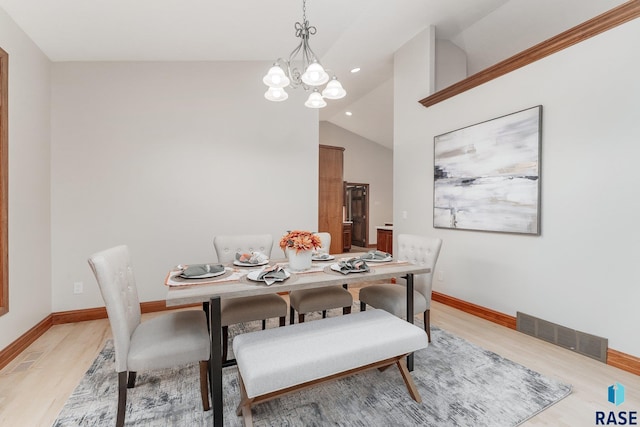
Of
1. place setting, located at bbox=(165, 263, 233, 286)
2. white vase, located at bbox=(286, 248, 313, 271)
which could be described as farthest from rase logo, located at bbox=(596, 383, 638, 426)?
place setting, located at bbox=(165, 263, 233, 286)

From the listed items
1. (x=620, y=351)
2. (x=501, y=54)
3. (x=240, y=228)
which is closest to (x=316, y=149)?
(x=240, y=228)

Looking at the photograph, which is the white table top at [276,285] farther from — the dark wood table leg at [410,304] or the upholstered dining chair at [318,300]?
the upholstered dining chair at [318,300]

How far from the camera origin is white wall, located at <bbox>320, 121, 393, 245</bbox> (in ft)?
27.9

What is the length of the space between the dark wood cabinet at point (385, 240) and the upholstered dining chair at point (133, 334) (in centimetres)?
458

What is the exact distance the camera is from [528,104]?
8.80 feet

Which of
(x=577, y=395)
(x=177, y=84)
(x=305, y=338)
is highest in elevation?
(x=177, y=84)

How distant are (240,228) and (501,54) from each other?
4197 millimetres

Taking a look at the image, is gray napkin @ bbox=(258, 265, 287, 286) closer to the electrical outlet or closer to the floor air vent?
the floor air vent

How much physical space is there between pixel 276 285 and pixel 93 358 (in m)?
1.86

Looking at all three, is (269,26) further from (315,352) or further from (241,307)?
(315,352)

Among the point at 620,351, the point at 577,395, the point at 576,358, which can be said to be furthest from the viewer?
the point at 576,358

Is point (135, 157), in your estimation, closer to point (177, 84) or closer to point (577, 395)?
point (177, 84)

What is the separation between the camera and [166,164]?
3.37 metres

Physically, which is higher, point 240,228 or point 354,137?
point 354,137
